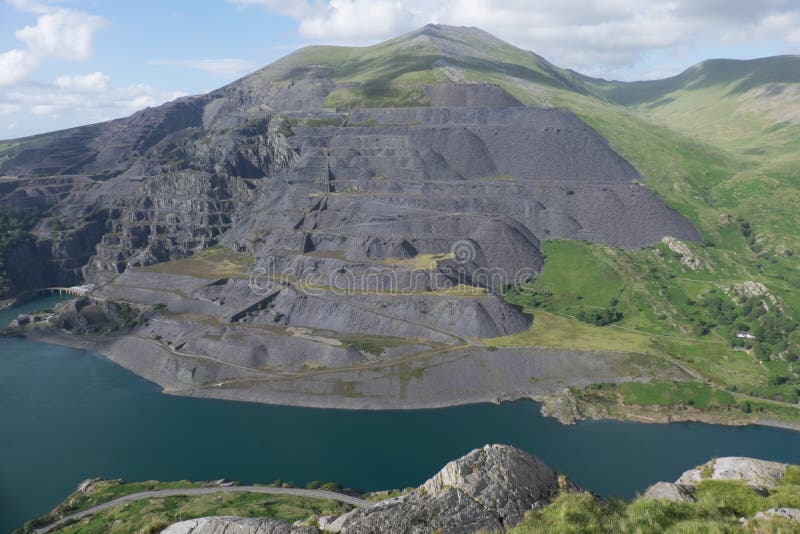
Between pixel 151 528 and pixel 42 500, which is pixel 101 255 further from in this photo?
pixel 151 528

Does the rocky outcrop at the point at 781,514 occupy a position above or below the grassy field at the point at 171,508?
above

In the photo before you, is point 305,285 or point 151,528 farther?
point 305,285

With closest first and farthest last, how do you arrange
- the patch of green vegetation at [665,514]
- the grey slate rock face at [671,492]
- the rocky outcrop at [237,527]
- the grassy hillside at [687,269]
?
1. the patch of green vegetation at [665,514]
2. the grey slate rock face at [671,492]
3. the rocky outcrop at [237,527]
4. the grassy hillside at [687,269]

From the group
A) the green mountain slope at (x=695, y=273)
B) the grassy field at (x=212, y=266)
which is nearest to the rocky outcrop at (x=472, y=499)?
the green mountain slope at (x=695, y=273)

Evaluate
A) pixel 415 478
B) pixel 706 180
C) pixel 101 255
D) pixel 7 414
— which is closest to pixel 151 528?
pixel 415 478

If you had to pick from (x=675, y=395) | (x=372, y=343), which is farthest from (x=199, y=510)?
(x=675, y=395)

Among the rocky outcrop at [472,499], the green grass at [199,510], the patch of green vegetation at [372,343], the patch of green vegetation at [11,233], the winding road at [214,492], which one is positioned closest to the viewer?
the rocky outcrop at [472,499]

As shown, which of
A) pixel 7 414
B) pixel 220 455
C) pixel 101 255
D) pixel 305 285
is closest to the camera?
pixel 220 455

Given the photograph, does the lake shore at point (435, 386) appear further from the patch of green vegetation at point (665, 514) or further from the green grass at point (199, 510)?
the patch of green vegetation at point (665, 514)
